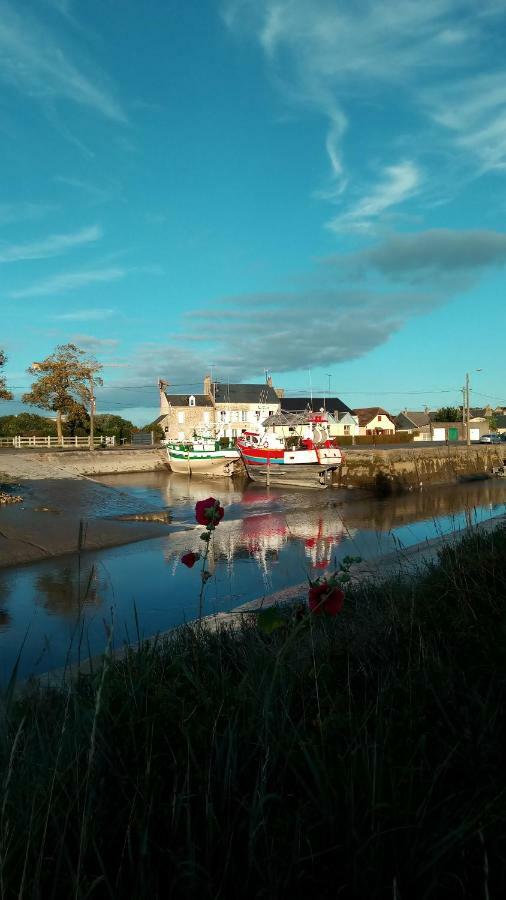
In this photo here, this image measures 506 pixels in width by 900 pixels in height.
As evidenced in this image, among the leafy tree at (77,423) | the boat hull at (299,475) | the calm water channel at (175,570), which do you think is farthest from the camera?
the leafy tree at (77,423)

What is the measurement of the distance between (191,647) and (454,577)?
246 cm

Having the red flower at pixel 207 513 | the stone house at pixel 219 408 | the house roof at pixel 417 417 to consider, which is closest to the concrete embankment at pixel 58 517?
the red flower at pixel 207 513

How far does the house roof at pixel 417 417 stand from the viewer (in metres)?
112

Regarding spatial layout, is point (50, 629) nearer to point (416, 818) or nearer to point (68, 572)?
point (68, 572)

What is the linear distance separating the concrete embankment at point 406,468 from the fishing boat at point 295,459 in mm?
1360

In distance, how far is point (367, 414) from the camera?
101500mm

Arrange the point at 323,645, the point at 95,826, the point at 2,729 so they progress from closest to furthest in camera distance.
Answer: the point at 95,826, the point at 2,729, the point at 323,645

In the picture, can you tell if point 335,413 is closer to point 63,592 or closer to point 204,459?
point 204,459

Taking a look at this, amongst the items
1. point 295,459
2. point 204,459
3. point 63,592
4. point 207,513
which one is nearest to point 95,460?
point 204,459

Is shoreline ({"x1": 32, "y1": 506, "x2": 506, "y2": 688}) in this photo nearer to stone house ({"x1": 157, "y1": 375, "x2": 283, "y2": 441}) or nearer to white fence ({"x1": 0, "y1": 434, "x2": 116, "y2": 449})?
white fence ({"x1": 0, "y1": 434, "x2": 116, "y2": 449})

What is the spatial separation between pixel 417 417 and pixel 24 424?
6925 cm

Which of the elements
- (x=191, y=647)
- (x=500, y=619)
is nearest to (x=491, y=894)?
(x=191, y=647)

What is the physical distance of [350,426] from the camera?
95500 mm

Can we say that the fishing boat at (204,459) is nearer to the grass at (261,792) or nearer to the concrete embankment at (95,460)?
the concrete embankment at (95,460)
